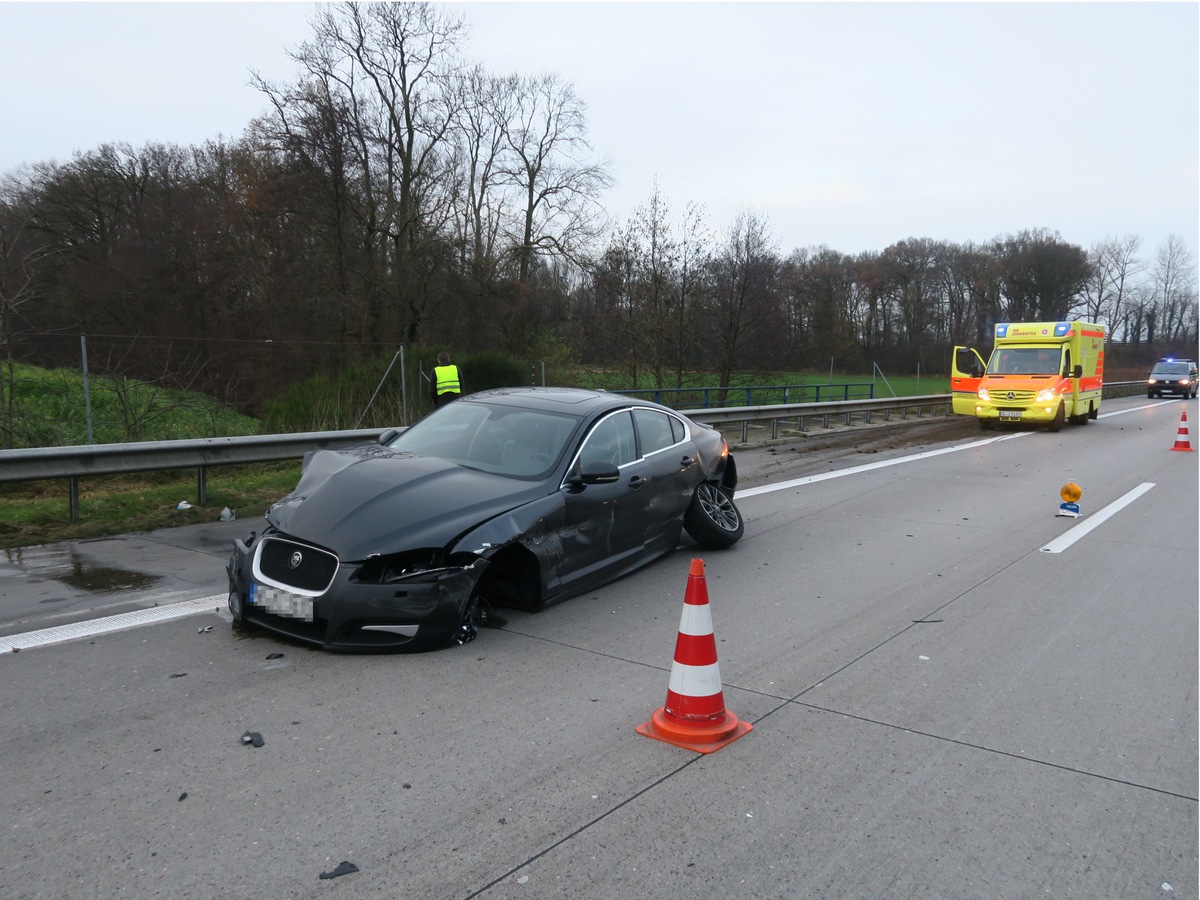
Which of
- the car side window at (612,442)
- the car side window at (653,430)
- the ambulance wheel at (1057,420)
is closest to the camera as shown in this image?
the car side window at (612,442)

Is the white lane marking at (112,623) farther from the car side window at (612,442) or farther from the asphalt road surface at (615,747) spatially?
the car side window at (612,442)

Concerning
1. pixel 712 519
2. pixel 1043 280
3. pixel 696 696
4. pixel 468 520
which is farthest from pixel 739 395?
pixel 1043 280

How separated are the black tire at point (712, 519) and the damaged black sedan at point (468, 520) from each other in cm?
3

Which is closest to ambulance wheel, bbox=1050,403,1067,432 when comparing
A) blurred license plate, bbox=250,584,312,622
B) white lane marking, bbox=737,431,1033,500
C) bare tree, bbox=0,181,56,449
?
white lane marking, bbox=737,431,1033,500

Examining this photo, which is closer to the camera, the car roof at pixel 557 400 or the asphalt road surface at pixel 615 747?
the asphalt road surface at pixel 615 747

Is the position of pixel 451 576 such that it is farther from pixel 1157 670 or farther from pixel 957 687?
pixel 1157 670

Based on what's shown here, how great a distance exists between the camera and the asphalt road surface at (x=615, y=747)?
299cm

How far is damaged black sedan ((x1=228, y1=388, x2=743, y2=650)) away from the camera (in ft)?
16.1

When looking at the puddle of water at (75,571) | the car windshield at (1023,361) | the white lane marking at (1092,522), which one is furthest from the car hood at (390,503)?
the car windshield at (1023,361)

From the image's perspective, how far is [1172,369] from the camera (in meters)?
46.9

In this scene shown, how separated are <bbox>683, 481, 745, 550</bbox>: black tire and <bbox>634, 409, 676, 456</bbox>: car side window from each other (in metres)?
0.61

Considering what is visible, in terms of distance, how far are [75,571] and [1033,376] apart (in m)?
22.0

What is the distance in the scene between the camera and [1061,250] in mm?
75312

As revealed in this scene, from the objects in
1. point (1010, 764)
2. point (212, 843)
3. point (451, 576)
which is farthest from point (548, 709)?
point (1010, 764)
